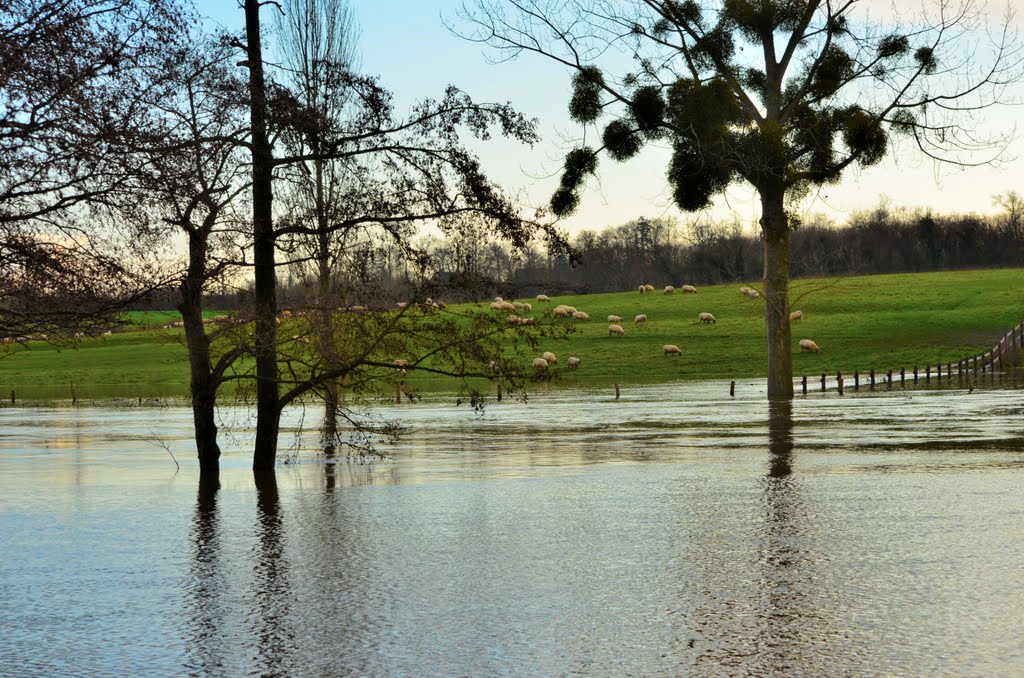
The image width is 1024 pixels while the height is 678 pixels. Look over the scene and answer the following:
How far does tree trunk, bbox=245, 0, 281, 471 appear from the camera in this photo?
18.5 m

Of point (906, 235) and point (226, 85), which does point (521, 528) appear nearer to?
point (226, 85)

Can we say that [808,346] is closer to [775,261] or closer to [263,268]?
[775,261]

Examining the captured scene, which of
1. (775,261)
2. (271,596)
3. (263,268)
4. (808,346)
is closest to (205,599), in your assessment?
(271,596)

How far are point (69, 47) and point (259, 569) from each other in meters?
5.17

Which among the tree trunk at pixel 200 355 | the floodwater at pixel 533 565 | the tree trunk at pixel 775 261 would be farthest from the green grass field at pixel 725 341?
the floodwater at pixel 533 565

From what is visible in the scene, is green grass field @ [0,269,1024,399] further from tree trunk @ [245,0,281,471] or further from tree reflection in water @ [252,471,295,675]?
tree reflection in water @ [252,471,295,675]

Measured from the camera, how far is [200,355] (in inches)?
782

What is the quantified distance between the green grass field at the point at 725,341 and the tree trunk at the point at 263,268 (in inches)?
1249

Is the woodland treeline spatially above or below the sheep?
above

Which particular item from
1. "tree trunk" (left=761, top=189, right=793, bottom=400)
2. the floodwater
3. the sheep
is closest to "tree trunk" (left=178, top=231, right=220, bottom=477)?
the floodwater

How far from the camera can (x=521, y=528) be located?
11914mm

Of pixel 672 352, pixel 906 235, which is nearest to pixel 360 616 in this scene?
pixel 672 352

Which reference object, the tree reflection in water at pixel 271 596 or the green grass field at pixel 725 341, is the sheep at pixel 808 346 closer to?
the green grass field at pixel 725 341

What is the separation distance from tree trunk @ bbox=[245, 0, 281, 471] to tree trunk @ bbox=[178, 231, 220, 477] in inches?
29.5
